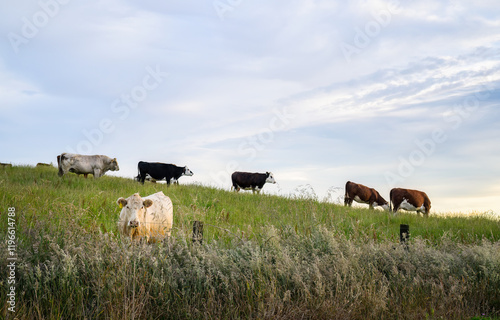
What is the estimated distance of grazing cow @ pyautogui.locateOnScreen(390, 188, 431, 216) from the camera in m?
21.7

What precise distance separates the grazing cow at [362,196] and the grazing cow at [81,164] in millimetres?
13781

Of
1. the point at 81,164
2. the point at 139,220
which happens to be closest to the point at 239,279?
the point at 139,220

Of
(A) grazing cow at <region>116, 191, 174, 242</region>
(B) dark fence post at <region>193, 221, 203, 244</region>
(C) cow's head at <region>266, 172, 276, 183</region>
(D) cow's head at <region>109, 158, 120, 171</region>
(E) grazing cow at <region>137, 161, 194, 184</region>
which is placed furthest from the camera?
(C) cow's head at <region>266, 172, 276, 183</region>

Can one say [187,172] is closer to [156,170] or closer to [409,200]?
[156,170]

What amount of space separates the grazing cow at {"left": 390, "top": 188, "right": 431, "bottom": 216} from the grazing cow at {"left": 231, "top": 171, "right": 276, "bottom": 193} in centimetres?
896

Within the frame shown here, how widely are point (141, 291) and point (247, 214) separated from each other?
805 centimetres

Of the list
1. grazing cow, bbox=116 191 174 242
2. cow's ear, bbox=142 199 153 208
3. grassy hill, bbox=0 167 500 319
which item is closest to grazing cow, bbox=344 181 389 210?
grassy hill, bbox=0 167 500 319

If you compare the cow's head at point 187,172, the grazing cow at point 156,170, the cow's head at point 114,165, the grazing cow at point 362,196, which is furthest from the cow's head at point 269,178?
the cow's head at point 114,165

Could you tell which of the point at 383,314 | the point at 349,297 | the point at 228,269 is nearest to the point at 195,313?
the point at 228,269

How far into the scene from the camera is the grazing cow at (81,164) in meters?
21.0

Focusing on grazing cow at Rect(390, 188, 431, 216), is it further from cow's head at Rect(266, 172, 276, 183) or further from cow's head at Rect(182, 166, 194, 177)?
cow's head at Rect(182, 166, 194, 177)

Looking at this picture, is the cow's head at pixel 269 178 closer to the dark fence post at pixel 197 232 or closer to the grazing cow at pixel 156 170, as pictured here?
the grazing cow at pixel 156 170

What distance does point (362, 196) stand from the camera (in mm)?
23859

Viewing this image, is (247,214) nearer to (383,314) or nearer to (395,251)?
(395,251)
